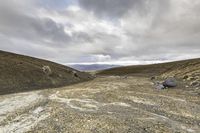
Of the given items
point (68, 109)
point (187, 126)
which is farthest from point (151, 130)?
point (68, 109)

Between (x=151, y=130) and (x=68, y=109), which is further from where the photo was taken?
(x=68, y=109)

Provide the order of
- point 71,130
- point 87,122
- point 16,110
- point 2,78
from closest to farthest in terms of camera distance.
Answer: point 71,130
point 87,122
point 16,110
point 2,78

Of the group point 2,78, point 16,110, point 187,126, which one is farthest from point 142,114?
point 2,78

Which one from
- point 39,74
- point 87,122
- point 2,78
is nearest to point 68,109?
point 87,122

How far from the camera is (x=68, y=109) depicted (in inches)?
923

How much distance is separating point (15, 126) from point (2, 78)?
3574cm

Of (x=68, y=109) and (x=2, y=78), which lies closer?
(x=68, y=109)

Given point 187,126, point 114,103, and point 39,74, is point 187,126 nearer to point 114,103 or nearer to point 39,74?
point 114,103

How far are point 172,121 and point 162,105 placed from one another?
700 cm

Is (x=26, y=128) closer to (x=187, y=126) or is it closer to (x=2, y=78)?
(x=187, y=126)

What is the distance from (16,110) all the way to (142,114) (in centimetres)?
1208

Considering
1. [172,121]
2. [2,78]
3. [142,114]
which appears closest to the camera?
[172,121]

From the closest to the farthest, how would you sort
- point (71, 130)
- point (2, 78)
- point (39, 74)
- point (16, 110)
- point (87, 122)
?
point (71, 130) → point (87, 122) → point (16, 110) → point (2, 78) → point (39, 74)

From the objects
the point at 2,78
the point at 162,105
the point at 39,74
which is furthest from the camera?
the point at 39,74
